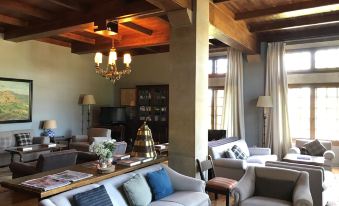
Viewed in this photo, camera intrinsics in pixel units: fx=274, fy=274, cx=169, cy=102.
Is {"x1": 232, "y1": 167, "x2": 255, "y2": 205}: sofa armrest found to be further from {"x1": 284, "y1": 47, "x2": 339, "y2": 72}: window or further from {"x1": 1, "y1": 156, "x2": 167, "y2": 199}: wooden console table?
{"x1": 284, "y1": 47, "x2": 339, "y2": 72}: window

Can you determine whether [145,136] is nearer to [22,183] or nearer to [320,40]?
[22,183]

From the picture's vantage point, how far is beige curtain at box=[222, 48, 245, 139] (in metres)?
8.08

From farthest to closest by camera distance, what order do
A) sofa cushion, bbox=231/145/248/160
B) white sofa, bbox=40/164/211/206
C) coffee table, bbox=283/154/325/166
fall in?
sofa cushion, bbox=231/145/248/160, coffee table, bbox=283/154/325/166, white sofa, bbox=40/164/211/206

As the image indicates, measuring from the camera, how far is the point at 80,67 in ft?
30.3

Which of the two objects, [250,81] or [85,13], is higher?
[85,13]

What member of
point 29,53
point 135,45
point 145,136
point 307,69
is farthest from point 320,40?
point 29,53

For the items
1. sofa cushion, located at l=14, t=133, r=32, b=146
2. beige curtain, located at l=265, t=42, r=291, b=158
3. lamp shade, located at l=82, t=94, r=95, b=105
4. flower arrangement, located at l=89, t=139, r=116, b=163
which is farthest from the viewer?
lamp shade, located at l=82, t=94, r=95, b=105

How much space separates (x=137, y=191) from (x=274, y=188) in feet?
6.14

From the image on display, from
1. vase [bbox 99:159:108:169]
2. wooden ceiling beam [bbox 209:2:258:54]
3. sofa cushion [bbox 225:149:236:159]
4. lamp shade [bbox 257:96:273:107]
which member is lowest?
sofa cushion [bbox 225:149:236:159]

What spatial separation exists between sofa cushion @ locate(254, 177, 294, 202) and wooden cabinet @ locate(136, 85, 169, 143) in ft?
18.3

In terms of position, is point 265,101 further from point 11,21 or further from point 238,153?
point 11,21

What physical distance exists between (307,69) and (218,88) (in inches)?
101

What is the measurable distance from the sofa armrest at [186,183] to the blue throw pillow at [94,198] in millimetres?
1210

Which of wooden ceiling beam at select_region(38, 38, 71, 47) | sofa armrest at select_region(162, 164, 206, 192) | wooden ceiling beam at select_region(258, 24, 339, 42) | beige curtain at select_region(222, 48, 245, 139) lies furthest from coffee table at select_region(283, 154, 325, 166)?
wooden ceiling beam at select_region(38, 38, 71, 47)
